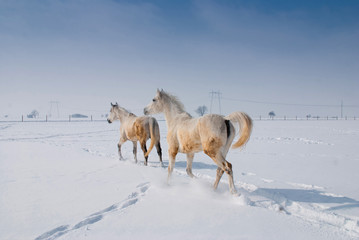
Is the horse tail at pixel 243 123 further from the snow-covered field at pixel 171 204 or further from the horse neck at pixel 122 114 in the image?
the horse neck at pixel 122 114

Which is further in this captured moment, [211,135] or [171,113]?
[171,113]

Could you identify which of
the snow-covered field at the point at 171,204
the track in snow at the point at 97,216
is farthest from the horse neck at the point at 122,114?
the track in snow at the point at 97,216

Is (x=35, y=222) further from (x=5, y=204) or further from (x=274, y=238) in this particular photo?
(x=274, y=238)

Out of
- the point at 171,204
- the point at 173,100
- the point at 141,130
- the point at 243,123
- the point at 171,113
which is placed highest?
the point at 173,100

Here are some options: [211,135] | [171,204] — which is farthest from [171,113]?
[171,204]

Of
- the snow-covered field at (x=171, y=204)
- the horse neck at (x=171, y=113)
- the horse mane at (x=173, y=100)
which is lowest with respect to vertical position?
the snow-covered field at (x=171, y=204)

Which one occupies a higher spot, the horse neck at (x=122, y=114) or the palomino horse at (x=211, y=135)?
the horse neck at (x=122, y=114)

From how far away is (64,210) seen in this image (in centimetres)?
309

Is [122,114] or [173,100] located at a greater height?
[173,100]

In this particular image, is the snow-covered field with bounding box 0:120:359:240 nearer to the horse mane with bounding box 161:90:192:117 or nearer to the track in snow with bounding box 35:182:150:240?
the track in snow with bounding box 35:182:150:240

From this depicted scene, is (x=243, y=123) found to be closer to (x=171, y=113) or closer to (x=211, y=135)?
(x=211, y=135)

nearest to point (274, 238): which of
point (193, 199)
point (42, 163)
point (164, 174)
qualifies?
point (193, 199)

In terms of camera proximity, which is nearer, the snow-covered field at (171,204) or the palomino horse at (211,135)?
the snow-covered field at (171,204)

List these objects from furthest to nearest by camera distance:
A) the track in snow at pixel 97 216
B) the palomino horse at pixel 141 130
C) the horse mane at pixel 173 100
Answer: the palomino horse at pixel 141 130, the horse mane at pixel 173 100, the track in snow at pixel 97 216
